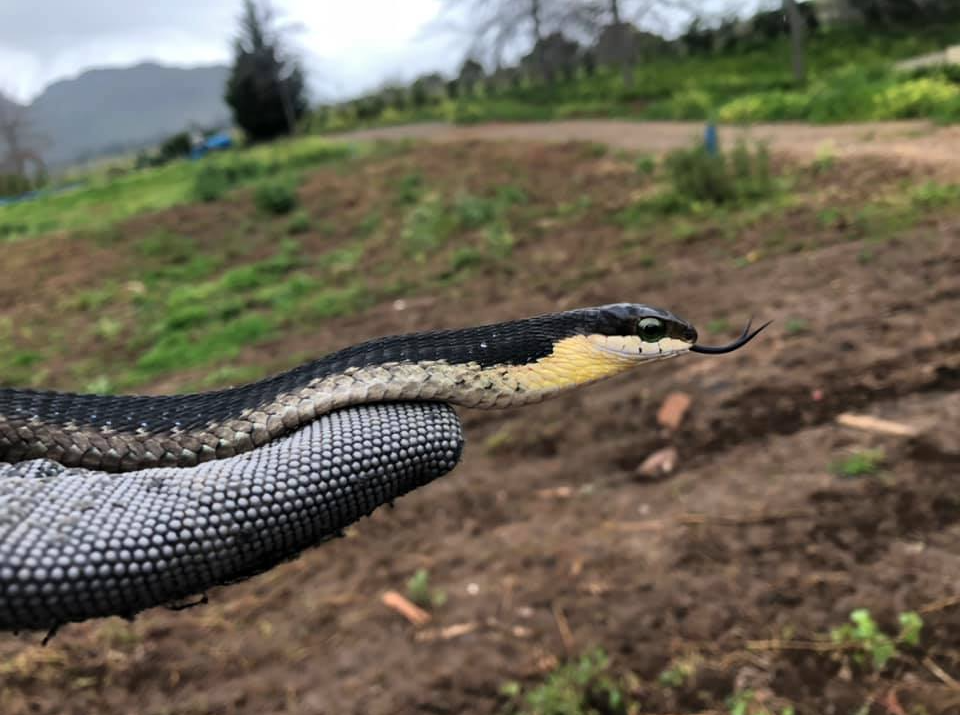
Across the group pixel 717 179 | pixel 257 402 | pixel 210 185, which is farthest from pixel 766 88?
pixel 257 402

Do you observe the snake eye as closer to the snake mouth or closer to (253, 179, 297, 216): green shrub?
the snake mouth

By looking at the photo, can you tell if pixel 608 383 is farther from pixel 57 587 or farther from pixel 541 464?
pixel 57 587

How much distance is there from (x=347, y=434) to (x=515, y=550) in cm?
316

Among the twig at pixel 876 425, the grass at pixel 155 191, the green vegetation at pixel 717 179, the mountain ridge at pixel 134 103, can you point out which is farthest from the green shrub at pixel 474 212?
the mountain ridge at pixel 134 103

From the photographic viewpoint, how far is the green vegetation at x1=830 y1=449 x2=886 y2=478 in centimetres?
434

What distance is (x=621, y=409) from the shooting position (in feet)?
19.3

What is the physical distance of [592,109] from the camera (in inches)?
960

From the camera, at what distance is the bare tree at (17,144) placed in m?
35.8

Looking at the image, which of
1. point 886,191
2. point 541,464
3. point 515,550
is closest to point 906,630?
point 515,550

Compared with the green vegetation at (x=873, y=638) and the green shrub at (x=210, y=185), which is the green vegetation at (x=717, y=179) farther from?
the green shrub at (x=210, y=185)

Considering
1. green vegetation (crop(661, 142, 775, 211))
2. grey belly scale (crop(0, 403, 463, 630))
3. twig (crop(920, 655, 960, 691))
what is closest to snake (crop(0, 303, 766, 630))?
grey belly scale (crop(0, 403, 463, 630))

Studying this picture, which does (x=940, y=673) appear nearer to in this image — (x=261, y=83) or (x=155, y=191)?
(x=155, y=191)

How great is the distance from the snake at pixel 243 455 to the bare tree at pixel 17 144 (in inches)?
A: 1585

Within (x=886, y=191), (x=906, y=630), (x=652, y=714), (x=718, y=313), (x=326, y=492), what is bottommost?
(x=652, y=714)
